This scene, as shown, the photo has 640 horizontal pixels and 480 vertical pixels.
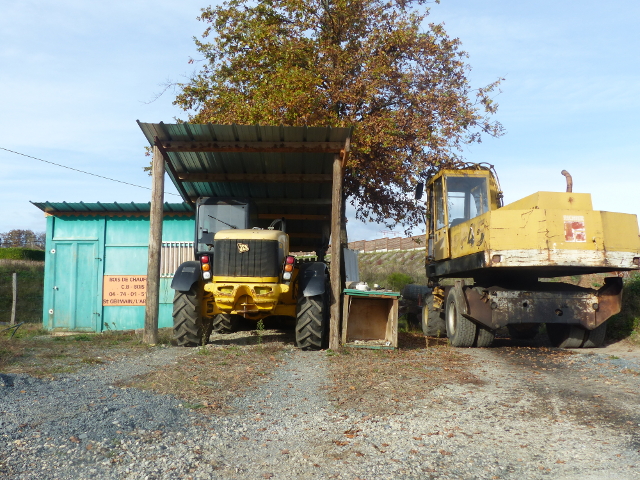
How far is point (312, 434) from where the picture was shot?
4727 millimetres

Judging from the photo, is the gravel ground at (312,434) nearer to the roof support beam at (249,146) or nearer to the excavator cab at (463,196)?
the roof support beam at (249,146)

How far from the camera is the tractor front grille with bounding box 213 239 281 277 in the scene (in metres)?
9.47

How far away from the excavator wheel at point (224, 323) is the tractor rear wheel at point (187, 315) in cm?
269

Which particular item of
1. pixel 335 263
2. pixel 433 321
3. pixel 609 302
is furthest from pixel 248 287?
pixel 609 302

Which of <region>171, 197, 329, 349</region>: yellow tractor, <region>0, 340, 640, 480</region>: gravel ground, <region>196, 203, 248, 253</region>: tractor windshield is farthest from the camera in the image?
<region>196, 203, 248, 253</region>: tractor windshield

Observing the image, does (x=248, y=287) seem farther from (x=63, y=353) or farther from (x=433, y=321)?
(x=433, y=321)

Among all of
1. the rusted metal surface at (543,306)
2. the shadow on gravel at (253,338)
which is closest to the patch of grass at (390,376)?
the rusted metal surface at (543,306)

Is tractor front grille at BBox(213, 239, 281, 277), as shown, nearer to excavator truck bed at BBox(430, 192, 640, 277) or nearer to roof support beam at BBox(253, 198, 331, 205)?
excavator truck bed at BBox(430, 192, 640, 277)

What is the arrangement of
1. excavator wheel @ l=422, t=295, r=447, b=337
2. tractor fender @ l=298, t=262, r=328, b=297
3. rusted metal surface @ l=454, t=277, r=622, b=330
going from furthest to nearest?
excavator wheel @ l=422, t=295, r=447, b=337 < rusted metal surface @ l=454, t=277, r=622, b=330 < tractor fender @ l=298, t=262, r=328, b=297

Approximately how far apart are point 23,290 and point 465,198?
1802cm

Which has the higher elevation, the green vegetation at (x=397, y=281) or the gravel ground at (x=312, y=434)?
the green vegetation at (x=397, y=281)

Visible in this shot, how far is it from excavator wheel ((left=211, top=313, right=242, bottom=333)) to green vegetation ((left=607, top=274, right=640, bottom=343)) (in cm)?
770

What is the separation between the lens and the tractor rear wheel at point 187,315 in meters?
9.48

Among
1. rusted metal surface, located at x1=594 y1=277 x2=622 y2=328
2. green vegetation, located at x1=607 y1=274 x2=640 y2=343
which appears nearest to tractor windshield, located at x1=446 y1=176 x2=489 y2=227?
rusted metal surface, located at x1=594 y1=277 x2=622 y2=328
